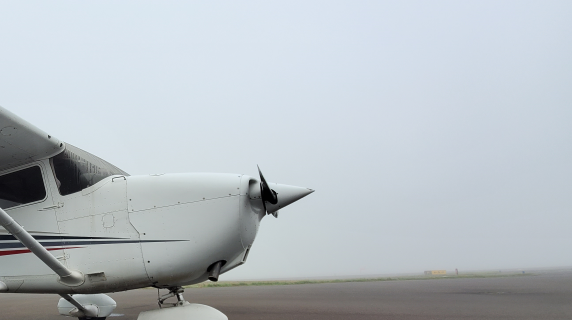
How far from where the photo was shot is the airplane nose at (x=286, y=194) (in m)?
4.86

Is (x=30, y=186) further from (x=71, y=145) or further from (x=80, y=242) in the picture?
(x=80, y=242)

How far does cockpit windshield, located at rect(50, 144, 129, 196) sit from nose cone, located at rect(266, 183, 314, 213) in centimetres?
213

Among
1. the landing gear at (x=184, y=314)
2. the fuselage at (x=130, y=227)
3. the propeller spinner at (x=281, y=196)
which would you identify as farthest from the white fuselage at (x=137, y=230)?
the landing gear at (x=184, y=314)

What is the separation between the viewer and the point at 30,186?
4.96 m

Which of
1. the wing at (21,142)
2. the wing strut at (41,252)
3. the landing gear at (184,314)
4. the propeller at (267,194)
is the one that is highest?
the wing at (21,142)

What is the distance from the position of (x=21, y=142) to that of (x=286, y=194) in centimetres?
312

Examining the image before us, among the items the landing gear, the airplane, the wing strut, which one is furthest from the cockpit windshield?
the landing gear

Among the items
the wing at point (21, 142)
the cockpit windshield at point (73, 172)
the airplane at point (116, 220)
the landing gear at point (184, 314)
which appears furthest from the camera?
the cockpit windshield at point (73, 172)

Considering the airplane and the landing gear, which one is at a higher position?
the airplane

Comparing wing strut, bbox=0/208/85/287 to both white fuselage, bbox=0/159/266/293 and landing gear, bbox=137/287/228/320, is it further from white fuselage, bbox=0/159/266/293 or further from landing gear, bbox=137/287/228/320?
landing gear, bbox=137/287/228/320

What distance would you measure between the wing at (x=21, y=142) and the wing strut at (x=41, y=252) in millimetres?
1000

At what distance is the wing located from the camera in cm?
438

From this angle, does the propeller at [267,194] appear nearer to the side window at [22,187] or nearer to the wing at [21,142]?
the wing at [21,142]

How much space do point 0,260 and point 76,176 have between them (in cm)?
137
